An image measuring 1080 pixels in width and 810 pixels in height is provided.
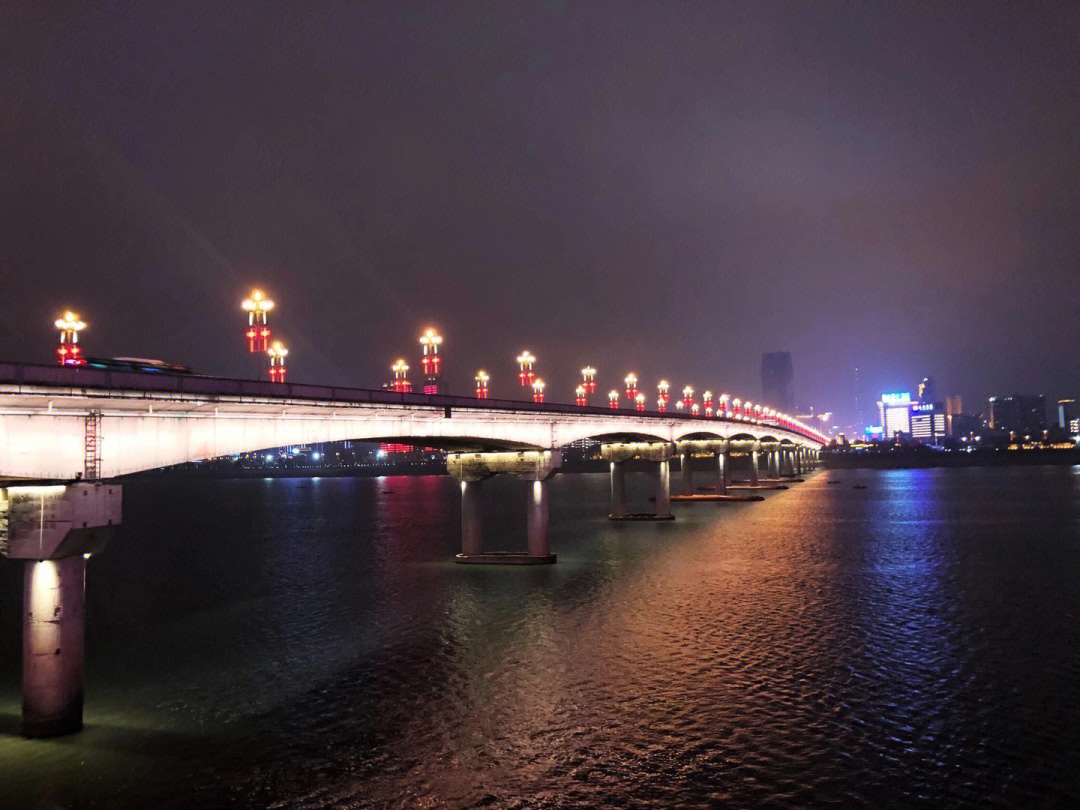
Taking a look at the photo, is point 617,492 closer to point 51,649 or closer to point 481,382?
point 481,382

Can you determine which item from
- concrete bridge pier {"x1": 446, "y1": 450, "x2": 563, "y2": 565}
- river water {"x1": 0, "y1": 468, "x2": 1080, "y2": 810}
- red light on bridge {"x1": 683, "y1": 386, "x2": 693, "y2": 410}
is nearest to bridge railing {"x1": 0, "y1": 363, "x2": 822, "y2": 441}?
concrete bridge pier {"x1": 446, "y1": 450, "x2": 563, "y2": 565}

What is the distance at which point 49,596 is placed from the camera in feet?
69.3

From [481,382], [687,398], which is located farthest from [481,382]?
[687,398]

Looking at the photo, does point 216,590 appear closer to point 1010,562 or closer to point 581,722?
point 581,722

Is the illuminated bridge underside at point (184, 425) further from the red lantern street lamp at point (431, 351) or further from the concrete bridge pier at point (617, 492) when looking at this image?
the concrete bridge pier at point (617, 492)

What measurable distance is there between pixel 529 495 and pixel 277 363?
22238 mm

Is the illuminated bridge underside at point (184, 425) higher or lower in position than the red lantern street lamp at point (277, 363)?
lower

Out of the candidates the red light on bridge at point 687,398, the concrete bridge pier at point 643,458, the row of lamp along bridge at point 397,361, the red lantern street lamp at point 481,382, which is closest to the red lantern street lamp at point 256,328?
the row of lamp along bridge at point 397,361

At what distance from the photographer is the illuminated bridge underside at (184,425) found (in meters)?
21.6

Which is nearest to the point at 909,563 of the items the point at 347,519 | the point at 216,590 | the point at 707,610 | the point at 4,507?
the point at 707,610

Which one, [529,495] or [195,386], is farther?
[529,495]

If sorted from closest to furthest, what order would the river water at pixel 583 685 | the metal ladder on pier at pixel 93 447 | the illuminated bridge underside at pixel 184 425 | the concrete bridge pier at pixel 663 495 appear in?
the river water at pixel 583 685
the illuminated bridge underside at pixel 184 425
the metal ladder on pier at pixel 93 447
the concrete bridge pier at pixel 663 495

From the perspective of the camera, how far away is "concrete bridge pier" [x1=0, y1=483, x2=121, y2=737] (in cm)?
2091

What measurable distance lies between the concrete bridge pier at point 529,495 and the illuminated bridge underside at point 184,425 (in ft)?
10.6
